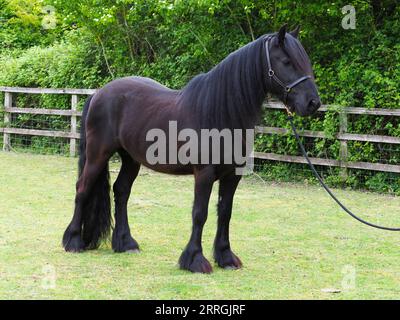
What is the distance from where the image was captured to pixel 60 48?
1655 cm

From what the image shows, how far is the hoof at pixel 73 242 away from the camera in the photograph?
655 centimetres

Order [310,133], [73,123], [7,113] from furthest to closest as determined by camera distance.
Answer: [7,113], [73,123], [310,133]

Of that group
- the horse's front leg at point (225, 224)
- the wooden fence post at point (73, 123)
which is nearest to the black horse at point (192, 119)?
the horse's front leg at point (225, 224)

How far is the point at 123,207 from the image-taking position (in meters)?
6.77

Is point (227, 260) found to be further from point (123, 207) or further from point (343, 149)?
point (343, 149)

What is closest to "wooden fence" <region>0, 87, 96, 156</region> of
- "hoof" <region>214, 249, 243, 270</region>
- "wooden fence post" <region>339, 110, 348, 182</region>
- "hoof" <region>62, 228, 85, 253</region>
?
"wooden fence post" <region>339, 110, 348, 182</region>

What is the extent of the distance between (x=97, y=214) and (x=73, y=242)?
35 centimetres

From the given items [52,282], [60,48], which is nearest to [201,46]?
[60,48]

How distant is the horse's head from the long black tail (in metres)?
2.07

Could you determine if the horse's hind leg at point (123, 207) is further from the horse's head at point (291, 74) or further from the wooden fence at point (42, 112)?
the wooden fence at point (42, 112)

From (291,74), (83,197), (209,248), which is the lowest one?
(209,248)

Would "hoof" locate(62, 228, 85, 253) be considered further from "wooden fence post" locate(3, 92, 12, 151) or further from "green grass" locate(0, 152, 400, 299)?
"wooden fence post" locate(3, 92, 12, 151)

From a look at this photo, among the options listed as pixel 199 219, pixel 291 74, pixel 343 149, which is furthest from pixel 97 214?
pixel 343 149

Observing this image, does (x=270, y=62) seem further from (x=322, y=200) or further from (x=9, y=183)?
(x=9, y=183)
